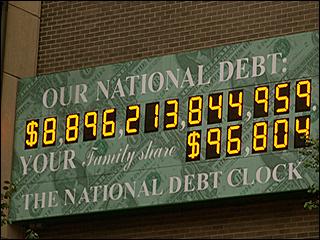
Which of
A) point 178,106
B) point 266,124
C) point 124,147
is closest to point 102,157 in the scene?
point 124,147

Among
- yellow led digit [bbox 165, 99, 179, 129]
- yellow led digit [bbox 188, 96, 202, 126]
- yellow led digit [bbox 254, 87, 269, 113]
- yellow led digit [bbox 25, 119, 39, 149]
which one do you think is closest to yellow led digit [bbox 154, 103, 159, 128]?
yellow led digit [bbox 165, 99, 179, 129]

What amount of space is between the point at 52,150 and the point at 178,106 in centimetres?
264

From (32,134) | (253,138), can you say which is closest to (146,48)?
(32,134)

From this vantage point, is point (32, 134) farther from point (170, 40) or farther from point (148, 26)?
point (170, 40)

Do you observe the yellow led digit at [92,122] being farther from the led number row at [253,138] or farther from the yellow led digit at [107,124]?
the led number row at [253,138]

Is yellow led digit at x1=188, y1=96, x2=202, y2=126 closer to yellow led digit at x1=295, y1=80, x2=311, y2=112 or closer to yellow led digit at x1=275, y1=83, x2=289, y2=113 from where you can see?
yellow led digit at x1=275, y1=83, x2=289, y2=113

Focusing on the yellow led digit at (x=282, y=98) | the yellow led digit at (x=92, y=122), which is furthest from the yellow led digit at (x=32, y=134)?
the yellow led digit at (x=282, y=98)

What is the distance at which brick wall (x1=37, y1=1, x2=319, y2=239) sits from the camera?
19.1 metres

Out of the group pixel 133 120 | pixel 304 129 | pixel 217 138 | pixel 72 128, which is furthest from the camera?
pixel 72 128

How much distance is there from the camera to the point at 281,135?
18.5 m

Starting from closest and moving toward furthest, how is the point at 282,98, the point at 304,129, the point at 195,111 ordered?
the point at 304,129 → the point at 282,98 → the point at 195,111

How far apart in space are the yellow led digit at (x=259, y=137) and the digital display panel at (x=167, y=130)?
2 centimetres

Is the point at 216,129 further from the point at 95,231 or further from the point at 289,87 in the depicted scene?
the point at 95,231

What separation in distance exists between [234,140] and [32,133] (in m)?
4.19
